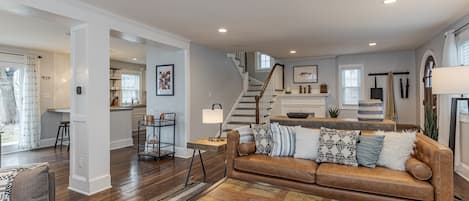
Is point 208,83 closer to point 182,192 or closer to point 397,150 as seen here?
point 182,192

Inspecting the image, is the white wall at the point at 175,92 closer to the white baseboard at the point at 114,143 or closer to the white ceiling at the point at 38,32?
the white ceiling at the point at 38,32

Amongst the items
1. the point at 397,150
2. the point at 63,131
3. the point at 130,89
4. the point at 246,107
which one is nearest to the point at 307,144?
the point at 397,150

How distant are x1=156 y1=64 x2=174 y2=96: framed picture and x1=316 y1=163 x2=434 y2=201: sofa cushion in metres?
3.50

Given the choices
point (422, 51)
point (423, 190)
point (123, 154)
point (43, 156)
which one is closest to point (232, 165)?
point (423, 190)

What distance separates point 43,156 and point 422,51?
832cm

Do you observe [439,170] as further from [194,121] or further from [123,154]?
[123,154]

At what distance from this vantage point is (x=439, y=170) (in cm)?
218

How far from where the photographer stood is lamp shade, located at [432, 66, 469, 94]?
257 centimetres

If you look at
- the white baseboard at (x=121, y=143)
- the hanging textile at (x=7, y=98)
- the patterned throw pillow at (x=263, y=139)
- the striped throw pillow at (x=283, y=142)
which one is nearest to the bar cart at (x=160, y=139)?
the white baseboard at (x=121, y=143)

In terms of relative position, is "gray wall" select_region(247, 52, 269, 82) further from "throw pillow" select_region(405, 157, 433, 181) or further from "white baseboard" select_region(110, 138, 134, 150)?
"throw pillow" select_region(405, 157, 433, 181)

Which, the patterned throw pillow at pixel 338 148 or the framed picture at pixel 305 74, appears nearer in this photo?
the patterned throw pillow at pixel 338 148

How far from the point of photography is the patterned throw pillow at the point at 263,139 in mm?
3266

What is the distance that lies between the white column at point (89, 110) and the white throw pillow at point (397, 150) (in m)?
3.32

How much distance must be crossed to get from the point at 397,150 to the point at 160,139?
14.0 ft
